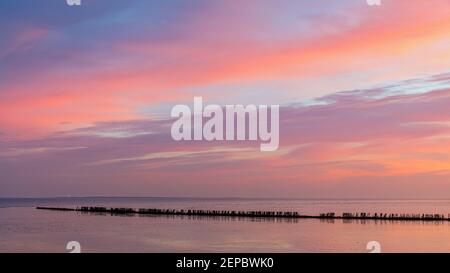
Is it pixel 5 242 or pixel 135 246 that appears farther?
pixel 5 242

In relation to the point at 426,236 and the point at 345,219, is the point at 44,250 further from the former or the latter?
the point at 345,219
